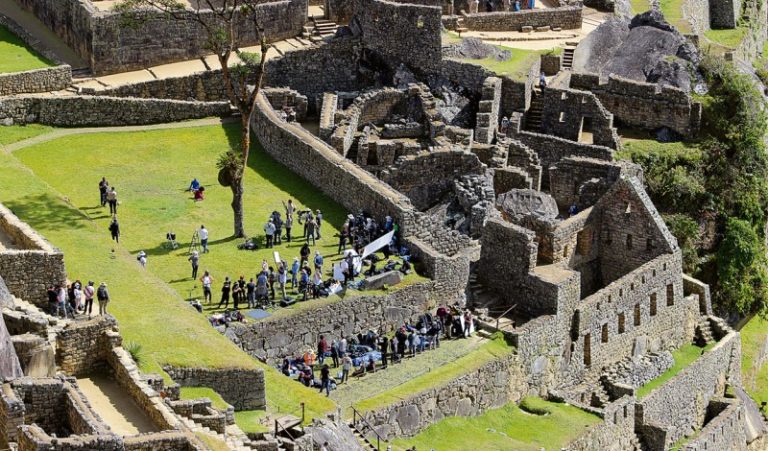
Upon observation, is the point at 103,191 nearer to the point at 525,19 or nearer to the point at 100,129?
the point at 100,129

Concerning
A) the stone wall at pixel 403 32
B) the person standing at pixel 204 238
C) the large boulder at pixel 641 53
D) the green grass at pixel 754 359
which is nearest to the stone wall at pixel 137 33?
the stone wall at pixel 403 32

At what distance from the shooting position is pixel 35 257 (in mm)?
51188

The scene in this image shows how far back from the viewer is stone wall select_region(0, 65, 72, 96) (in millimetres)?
73312

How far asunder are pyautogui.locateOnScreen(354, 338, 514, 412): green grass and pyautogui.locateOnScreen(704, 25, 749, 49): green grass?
39.9m

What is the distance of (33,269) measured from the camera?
168 ft

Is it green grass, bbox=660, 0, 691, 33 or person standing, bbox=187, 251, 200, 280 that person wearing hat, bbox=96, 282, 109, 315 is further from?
green grass, bbox=660, 0, 691, 33

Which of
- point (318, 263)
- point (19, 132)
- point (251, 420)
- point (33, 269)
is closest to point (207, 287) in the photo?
point (318, 263)

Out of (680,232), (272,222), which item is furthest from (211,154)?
(680,232)

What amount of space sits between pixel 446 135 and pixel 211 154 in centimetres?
1005

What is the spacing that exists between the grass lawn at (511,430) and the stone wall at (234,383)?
493cm

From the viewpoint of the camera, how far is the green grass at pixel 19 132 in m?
70.3

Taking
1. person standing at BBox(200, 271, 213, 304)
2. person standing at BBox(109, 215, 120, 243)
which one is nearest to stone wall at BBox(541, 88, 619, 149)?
person standing at BBox(109, 215, 120, 243)

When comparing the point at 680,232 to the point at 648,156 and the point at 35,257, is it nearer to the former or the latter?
the point at 648,156

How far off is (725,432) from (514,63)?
21.6m
